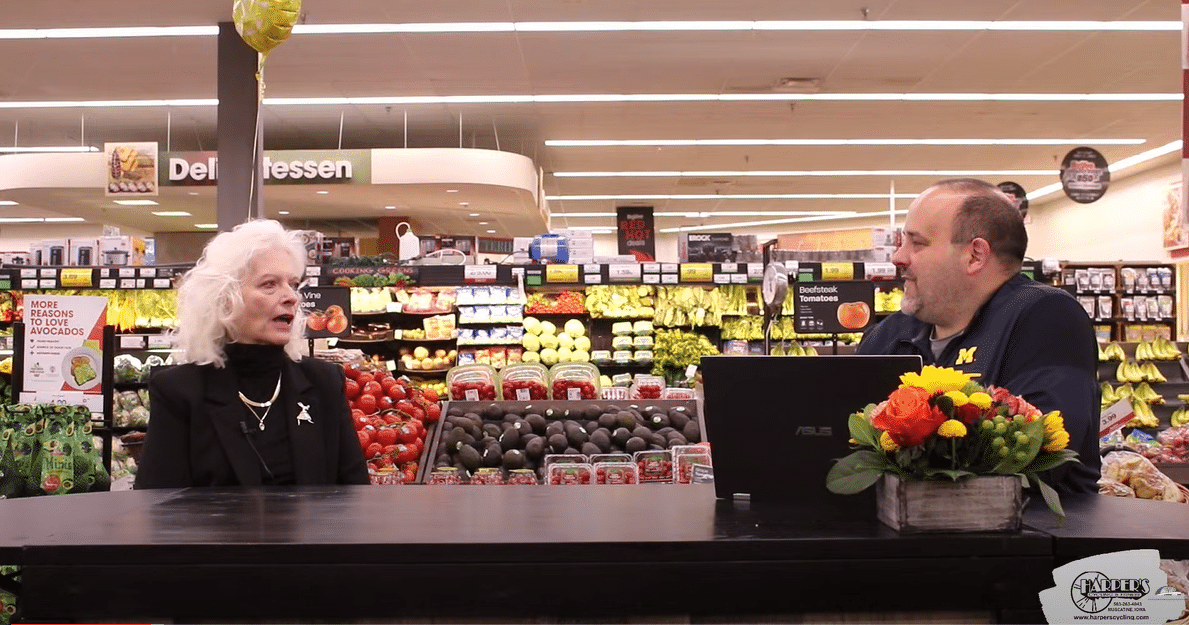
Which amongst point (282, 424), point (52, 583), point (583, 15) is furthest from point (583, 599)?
point (583, 15)

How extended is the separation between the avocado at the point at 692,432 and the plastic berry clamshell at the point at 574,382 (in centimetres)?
90

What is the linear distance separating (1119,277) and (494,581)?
11.5 metres

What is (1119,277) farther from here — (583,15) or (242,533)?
(242,533)

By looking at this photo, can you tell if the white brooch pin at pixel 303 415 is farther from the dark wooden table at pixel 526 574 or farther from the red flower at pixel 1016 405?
the red flower at pixel 1016 405

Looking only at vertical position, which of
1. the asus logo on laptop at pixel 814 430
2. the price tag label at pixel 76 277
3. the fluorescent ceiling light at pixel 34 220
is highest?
the fluorescent ceiling light at pixel 34 220

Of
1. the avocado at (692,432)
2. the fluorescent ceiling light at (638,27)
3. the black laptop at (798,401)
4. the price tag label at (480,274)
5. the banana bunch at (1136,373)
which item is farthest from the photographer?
the banana bunch at (1136,373)

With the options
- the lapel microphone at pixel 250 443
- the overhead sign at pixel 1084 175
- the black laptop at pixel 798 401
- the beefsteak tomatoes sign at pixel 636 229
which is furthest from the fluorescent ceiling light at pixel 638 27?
the beefsteak tomatoes sign at pixel 636 229

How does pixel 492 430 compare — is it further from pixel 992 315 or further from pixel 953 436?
pixel 953 436

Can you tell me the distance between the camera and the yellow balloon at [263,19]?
375 cm

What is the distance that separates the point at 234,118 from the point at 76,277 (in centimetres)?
181

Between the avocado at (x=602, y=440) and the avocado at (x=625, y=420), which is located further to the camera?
the avocado at (x=625, y=420)

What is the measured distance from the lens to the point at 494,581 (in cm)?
141

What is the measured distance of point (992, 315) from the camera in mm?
2369

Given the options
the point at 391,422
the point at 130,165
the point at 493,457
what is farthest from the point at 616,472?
the point at 130,165
